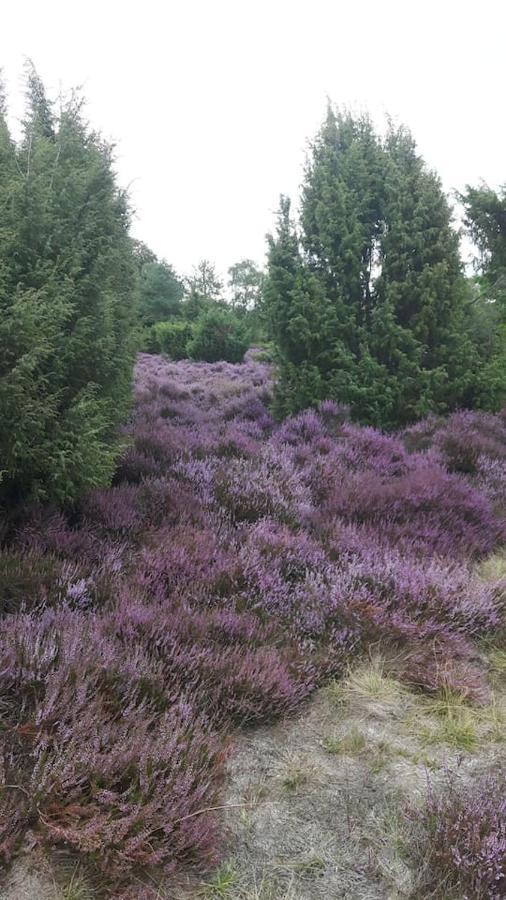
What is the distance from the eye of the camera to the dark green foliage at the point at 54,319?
11.6 ft

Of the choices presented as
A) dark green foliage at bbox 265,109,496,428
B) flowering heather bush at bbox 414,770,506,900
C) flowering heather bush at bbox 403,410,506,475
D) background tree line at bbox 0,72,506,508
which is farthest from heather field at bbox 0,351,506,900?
dark green foliage at bbox 265,109,496,428

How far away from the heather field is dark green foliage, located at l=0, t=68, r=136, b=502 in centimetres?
42

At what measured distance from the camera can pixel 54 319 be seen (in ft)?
12.4

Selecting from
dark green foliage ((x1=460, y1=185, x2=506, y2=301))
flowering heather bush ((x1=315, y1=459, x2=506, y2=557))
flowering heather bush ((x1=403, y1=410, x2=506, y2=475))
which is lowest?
flowering heather bush ((x1=315, y1=459, x2=506, y2=557))

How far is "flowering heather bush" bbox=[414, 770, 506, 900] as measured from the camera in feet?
5.68

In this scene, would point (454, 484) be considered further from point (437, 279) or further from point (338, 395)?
point (437, 279)

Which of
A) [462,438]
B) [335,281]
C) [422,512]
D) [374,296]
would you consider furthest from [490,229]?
[422,512]

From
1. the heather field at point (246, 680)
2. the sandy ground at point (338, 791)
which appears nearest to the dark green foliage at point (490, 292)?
the heather field at point (246, 680)

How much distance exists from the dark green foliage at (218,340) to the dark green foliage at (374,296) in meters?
11.2

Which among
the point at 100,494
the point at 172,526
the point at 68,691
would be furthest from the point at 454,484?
the point at 68,691

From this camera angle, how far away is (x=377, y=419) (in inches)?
317

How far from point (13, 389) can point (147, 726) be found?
2.20 metres

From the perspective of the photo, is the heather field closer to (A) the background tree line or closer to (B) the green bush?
(A) the background tree line

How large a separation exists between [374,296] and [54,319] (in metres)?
5.75
